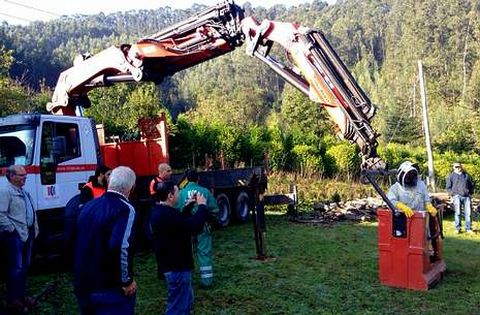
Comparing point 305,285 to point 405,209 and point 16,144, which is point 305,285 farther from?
point 16,144

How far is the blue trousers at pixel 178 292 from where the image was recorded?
18.5ft

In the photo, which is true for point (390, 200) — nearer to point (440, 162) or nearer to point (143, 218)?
point (143, 218)

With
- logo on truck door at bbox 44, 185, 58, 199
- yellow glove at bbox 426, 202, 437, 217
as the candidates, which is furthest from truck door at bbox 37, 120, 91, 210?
yellow glove at bbox 426, 202, 437, 217

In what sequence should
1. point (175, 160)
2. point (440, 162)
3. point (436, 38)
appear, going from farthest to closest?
point (436, 38) < point (440, 162) < point (175, 160)

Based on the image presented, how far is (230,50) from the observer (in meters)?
10.9

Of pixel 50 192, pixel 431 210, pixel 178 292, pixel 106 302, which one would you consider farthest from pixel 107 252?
pixel 431 210

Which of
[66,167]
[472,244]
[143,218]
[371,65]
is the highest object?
[371,65]

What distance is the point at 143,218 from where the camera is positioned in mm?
10570

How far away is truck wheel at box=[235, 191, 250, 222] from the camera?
14.4 m

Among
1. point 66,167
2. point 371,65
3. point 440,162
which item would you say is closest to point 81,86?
point 66,167

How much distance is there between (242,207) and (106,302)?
10492 millimetres

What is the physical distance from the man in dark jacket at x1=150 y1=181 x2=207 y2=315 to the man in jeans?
32.0 ft

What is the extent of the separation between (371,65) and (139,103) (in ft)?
256

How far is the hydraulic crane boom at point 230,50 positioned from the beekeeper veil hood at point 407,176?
0.50 metres
